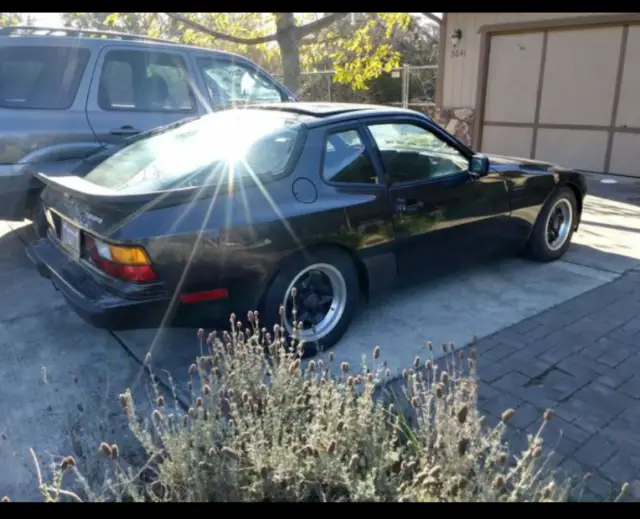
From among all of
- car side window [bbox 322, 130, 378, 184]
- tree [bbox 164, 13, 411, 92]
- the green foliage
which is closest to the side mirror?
car side window [bbox 322, 130, 378, 184]

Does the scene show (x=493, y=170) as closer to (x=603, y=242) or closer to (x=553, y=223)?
(x=553, y=223)

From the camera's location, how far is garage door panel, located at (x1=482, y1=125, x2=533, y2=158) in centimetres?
1161

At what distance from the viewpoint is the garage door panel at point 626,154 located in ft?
32.9

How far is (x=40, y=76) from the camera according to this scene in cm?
497

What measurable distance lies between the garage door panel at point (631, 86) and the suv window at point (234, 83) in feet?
23.1

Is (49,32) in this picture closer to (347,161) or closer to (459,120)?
(347,161)

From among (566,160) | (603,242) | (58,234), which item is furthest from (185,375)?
(566,160)

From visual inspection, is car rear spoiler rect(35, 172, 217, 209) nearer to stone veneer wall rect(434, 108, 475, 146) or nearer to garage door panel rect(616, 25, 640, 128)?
garage door panel rect(616, 25, 640, 128)

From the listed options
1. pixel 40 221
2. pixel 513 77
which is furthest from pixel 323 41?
pixel 40 221

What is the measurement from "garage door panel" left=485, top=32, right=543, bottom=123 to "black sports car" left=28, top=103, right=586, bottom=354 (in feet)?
25.4

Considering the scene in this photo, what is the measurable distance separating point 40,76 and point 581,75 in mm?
9508

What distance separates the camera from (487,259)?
4.78m

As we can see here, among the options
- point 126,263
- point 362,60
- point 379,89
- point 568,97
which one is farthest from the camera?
point 379,89

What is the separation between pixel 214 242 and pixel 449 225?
6.50 ft
